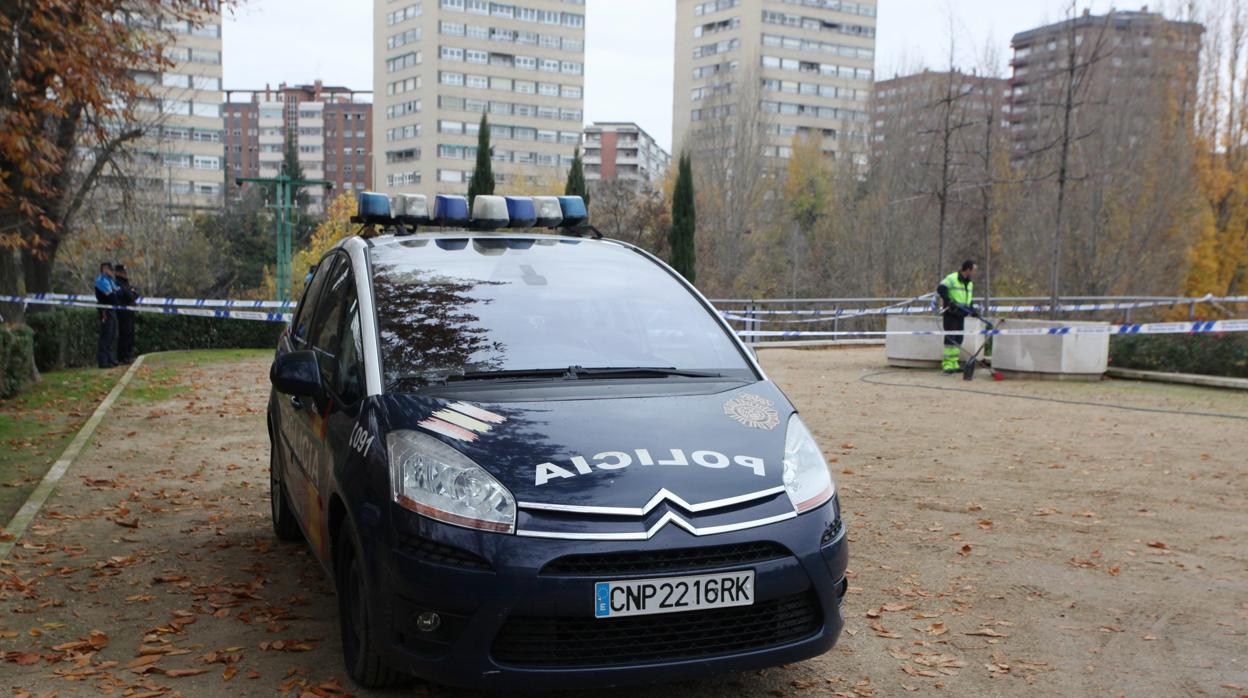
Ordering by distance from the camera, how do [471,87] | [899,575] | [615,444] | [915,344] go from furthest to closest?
[471,87] < [915,344] < [899,575] < [615,444]

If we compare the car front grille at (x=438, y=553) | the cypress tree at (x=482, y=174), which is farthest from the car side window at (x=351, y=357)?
the cypress tree at (x=482, y=174)

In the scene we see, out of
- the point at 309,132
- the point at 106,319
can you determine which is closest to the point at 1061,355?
the point at 106,319

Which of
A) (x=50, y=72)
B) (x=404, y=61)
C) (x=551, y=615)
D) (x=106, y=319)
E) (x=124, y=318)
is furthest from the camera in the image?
(x=404, y=61)

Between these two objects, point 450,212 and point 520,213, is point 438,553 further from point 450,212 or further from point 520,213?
point 520,213

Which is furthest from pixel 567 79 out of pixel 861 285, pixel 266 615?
pixel 266 615

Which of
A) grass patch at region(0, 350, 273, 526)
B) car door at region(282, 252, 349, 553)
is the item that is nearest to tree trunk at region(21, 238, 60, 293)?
grass patch at region(0, 350, 273, 526)

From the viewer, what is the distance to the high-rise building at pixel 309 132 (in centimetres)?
16175

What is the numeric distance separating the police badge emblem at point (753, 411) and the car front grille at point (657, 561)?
0.61 m

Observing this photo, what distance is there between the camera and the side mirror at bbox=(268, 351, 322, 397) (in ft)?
14.7

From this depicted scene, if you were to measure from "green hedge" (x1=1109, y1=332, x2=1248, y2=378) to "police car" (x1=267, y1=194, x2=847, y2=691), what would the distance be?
1318 cm

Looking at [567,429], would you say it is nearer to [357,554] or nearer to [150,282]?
[357,554]

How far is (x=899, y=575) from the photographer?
582cm

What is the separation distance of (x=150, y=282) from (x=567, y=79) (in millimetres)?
73924

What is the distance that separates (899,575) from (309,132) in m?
169
